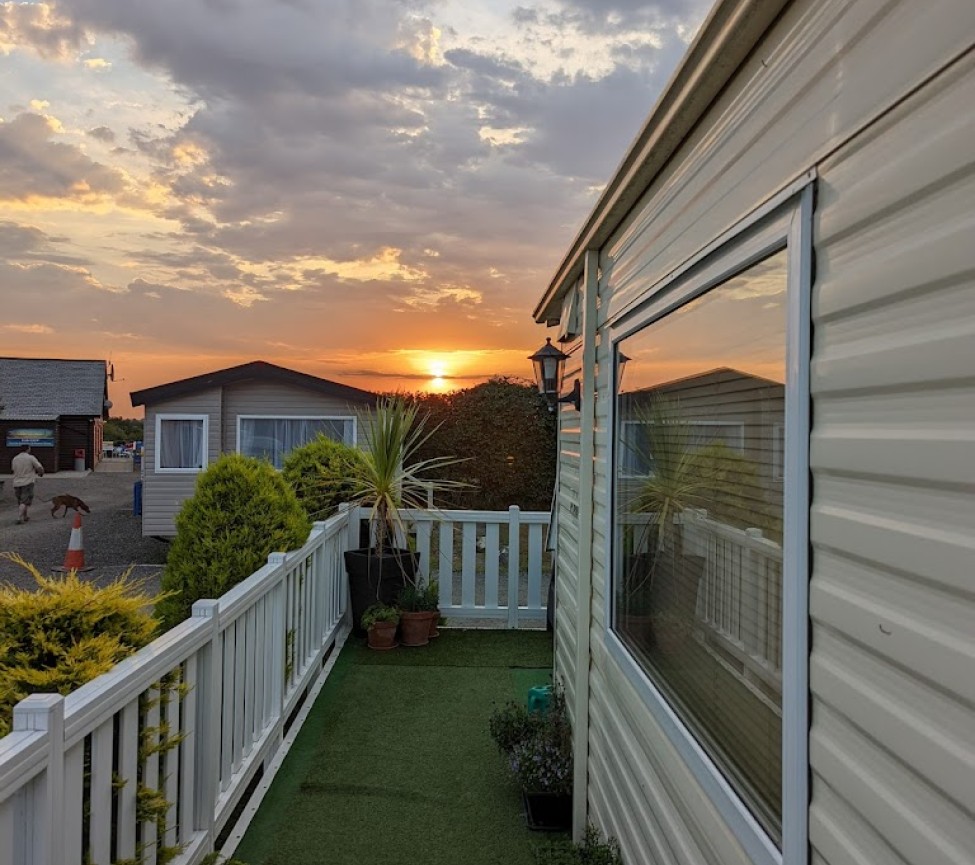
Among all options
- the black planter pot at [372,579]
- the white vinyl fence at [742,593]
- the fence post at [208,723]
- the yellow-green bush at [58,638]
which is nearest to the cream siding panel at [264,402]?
the black planter pot at [372,579]

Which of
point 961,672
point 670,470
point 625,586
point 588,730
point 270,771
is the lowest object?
point 270,771

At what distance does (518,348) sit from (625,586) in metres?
8.44

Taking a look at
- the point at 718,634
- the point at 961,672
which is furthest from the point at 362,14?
the point at 961,672

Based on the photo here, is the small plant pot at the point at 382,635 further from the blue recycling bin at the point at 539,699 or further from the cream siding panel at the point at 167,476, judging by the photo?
the cream siding panel at the point at 167,476

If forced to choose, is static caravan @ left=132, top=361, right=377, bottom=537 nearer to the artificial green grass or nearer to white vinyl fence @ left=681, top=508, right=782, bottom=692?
the artificial green grass

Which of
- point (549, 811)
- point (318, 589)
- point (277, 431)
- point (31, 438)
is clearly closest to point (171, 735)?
point (549, 811)

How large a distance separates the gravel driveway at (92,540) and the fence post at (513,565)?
14.4 feet

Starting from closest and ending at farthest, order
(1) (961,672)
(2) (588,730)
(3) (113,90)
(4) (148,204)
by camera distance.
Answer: (1) (961,672) < (2) (588,730) < (3) (113,90) < (4) (148,204)

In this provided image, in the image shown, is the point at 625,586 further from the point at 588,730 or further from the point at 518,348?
the point at 518,348

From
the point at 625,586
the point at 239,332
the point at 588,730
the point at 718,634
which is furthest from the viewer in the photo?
the point at 239,332

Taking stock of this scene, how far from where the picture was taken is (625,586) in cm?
284

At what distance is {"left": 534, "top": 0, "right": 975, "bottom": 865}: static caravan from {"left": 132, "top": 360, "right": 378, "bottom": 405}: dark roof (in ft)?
38.6

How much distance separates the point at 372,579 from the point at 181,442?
29.6 feet

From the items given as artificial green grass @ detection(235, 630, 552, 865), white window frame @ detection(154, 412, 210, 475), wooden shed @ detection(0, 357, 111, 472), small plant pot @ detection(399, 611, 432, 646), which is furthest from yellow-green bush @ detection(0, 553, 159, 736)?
wooden shed @ detection(0, 357, 111, 472)
